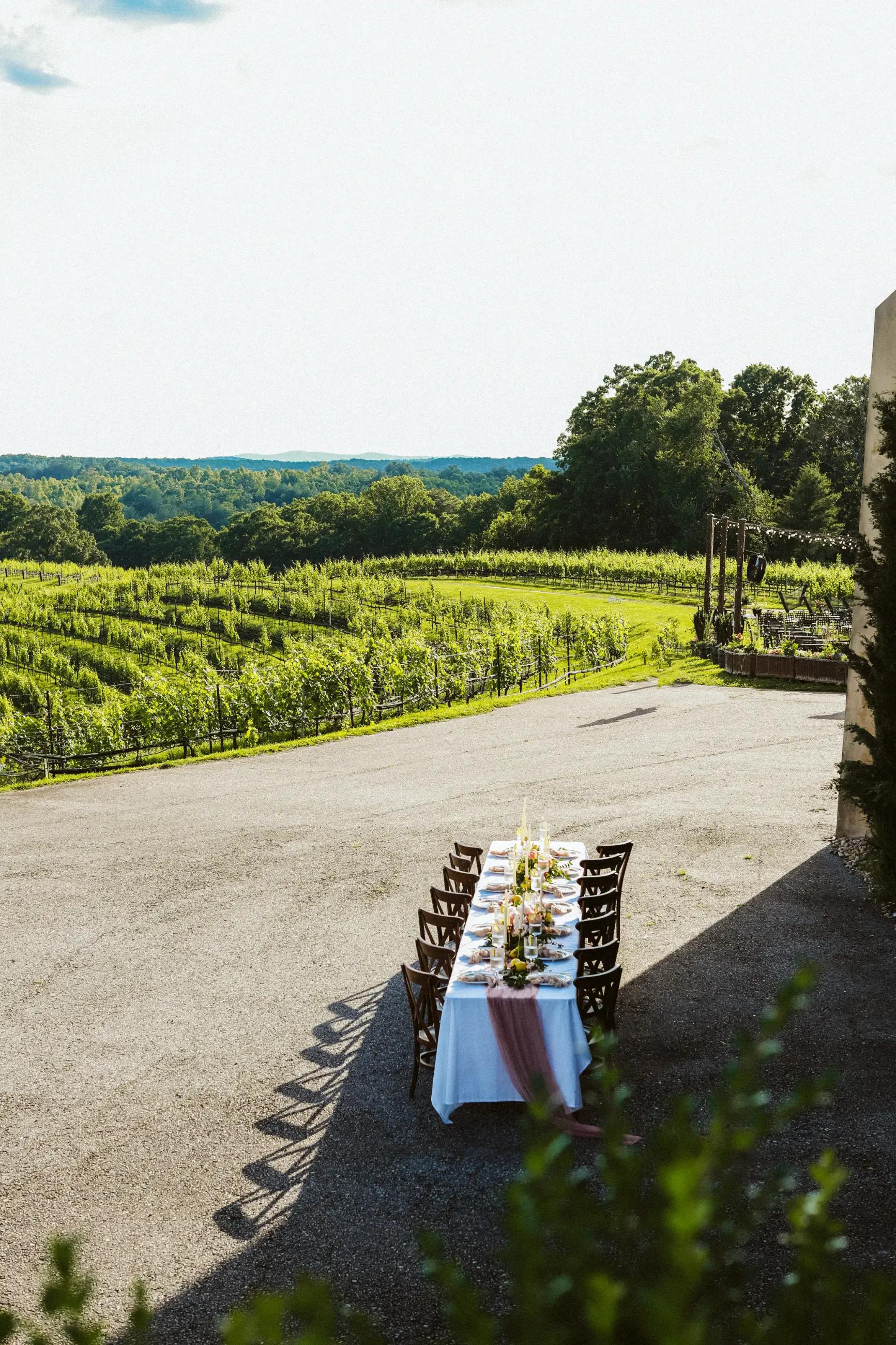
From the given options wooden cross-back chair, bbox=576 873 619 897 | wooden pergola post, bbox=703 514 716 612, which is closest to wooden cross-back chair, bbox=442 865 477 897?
wooden cross-back chair, bbox=576 873 619 897

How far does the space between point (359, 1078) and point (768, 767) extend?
9357 mm

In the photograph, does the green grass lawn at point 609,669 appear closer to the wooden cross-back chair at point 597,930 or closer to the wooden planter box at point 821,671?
the wooden planter box at point 821,671

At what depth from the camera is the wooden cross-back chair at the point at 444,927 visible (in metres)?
7.41

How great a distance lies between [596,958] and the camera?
706 cm

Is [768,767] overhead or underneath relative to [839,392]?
underneath

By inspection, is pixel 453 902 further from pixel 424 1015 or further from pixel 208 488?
pixel 208 488

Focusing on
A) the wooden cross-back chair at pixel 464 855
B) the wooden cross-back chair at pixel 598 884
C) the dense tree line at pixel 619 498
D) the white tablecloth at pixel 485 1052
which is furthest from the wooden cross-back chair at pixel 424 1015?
the dense tree line at pixel 619 498

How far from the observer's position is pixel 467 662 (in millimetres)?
24625

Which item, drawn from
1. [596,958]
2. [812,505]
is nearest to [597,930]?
[596,958]

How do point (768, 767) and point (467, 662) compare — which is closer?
point (768, 767)

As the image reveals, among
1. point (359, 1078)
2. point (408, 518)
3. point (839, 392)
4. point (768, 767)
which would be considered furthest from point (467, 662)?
point (408, 518)

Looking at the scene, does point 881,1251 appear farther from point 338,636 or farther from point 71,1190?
point 338,636

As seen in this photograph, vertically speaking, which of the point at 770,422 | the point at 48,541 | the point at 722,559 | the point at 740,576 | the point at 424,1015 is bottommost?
the point at 424,1015

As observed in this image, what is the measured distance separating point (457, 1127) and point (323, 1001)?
79.2 inches
